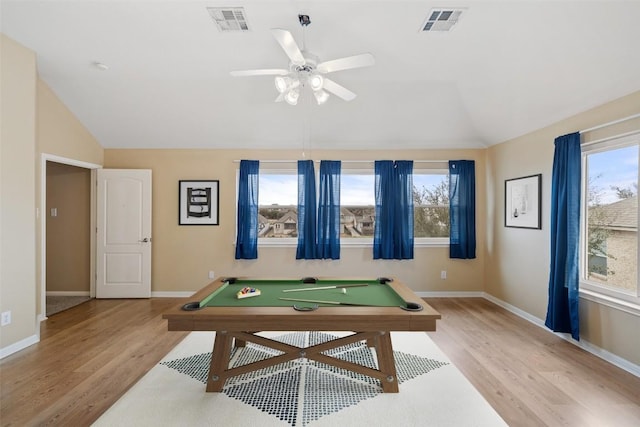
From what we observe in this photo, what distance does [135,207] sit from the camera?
4.90m

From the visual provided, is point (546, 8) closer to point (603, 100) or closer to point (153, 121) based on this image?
point (603, 100)

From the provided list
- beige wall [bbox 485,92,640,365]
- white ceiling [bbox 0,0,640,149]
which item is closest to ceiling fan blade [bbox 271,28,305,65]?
white ceiling [bbox 0,0,640,149]

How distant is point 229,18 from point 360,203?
3155 millimetres

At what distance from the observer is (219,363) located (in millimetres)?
2420

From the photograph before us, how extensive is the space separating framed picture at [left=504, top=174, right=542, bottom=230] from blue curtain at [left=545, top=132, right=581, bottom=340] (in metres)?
0.40

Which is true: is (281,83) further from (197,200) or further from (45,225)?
(45,225)

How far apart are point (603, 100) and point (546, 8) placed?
115 centimetres

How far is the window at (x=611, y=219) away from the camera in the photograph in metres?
2.85

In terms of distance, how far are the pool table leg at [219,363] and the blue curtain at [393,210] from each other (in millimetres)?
2969

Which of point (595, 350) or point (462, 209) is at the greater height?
point (462, 209)

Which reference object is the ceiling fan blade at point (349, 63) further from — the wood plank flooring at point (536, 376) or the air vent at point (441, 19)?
the wood plank flooring at point (536, 376)

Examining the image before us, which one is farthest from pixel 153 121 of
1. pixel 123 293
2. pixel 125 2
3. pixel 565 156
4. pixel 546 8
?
pixel 565 156

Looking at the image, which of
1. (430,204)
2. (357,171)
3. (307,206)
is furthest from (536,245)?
(307,206)

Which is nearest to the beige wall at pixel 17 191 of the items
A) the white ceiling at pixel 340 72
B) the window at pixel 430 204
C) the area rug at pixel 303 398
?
the white ceiling at pixel 340 72
